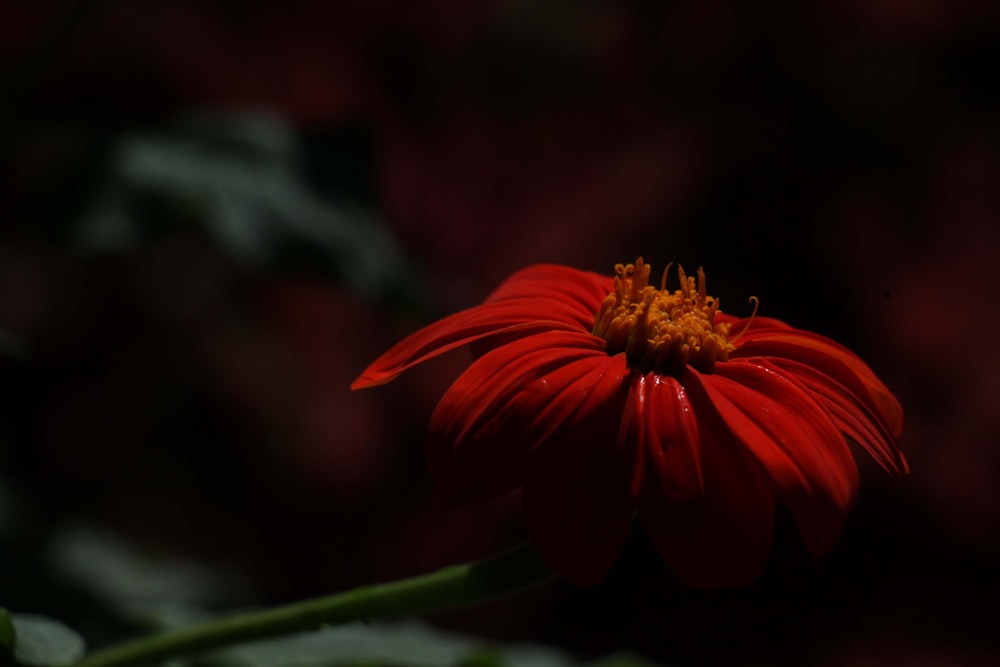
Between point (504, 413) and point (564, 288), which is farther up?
point (564, 288)

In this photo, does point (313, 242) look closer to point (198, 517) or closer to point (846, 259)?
point (198, 517)

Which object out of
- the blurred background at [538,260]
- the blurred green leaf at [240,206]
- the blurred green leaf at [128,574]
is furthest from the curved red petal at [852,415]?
the blurred background at [538,260]

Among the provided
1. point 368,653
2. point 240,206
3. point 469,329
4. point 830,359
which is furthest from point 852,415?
point 240,206

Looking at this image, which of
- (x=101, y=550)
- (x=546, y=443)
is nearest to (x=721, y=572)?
(x=546, y=443)

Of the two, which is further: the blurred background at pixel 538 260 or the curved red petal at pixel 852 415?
the blurred background at pixel 538 260

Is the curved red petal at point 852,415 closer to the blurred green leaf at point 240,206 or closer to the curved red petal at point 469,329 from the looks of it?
the curved red petal at point 469,329

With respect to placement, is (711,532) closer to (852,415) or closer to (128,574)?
(852,415)
